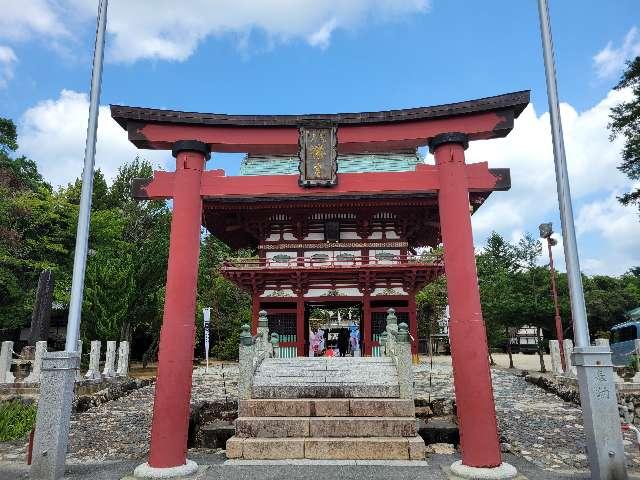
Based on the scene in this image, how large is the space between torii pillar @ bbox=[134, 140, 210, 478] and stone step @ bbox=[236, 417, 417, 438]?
1701mm

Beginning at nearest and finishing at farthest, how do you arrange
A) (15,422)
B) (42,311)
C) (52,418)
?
(52,418) < (15,422) < (42,311)

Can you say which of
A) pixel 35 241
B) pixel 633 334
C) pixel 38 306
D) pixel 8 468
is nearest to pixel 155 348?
pixel 35 241

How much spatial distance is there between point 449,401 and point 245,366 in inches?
271

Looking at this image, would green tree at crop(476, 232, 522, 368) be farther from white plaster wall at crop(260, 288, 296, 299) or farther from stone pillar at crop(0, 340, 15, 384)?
stone pillar at crop(0, 340, 15, 384)

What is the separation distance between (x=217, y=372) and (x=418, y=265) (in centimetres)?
1285

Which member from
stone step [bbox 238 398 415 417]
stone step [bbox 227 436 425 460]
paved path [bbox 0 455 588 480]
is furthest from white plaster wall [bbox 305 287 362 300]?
paved path [bbox 0 455 588 480]

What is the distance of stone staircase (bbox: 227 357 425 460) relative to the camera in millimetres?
8312

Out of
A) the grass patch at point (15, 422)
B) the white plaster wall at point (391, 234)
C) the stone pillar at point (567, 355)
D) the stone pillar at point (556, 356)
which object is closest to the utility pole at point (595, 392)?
the grass patch at point (15, 422)

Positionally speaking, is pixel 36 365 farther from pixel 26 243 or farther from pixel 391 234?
pixel 391 234

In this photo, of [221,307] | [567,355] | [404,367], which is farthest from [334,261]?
[221,307]

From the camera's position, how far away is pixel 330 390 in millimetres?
9984

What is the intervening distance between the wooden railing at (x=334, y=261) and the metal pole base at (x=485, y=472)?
12.0m

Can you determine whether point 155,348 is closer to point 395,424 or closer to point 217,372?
point 217,372

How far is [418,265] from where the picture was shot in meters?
18.6
